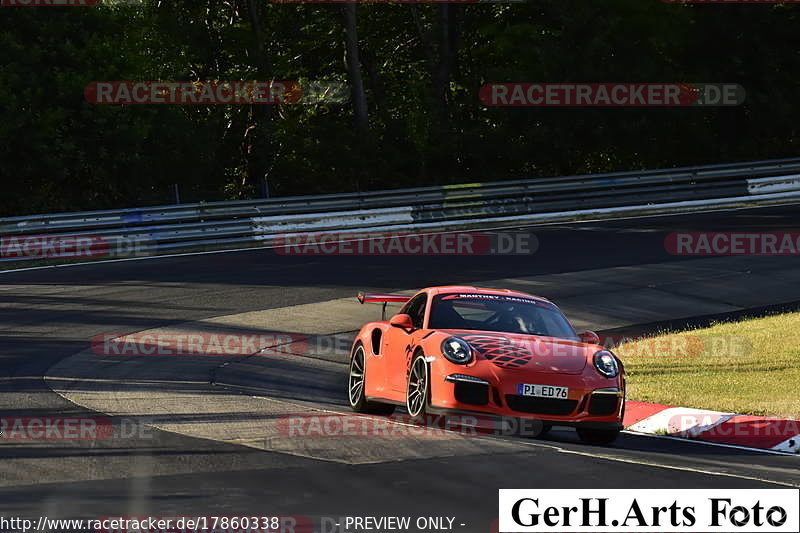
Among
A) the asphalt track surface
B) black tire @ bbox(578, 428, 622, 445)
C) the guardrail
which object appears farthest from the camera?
the guardrail

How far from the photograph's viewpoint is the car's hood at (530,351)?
10.8 m

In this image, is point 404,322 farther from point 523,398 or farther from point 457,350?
point 523,398

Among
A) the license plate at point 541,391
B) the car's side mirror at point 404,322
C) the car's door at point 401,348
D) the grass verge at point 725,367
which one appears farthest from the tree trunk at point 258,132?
the license plate at point 541,391

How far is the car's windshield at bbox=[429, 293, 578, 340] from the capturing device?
11898 millimetres

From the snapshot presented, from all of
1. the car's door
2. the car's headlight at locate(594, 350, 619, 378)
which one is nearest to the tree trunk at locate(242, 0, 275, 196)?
the car's door

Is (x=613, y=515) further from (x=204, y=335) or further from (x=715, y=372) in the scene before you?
(x=204, y=335)

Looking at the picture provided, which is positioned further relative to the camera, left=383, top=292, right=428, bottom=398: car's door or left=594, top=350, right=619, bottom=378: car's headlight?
left=383, top=292, right=428, bottom=398: car's door

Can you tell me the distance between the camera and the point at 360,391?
12555 mm

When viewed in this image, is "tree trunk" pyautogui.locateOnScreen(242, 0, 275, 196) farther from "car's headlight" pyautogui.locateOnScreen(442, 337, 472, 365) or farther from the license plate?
the license plate

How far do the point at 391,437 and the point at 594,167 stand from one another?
94.4 feet

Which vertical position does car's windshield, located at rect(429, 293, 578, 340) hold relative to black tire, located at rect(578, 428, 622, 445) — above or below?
above

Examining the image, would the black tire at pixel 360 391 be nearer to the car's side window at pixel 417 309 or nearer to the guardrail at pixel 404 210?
the car's side window at pixel 417 309

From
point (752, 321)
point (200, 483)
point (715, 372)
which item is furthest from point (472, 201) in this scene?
point (200, 483)

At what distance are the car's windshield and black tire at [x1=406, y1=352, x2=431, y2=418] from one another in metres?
0.68
